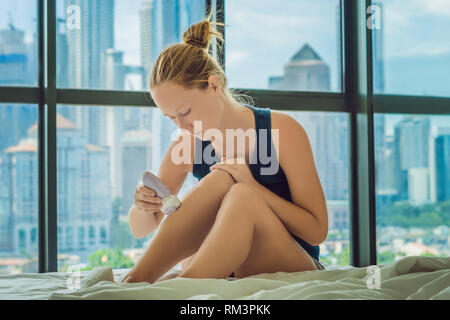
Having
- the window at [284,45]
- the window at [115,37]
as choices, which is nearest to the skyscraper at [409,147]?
the window at [284,45]

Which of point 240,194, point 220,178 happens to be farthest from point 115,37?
point 240,194

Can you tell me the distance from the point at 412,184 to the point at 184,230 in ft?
5.80

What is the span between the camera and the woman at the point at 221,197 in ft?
3.27

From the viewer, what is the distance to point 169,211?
108 centimetres

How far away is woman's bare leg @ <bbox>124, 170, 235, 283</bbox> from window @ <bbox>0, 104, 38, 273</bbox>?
1193 millimetres

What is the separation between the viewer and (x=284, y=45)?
239cm

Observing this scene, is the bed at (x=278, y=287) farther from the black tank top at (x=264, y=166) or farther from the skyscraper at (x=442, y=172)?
the skyscraper at (x=442, y=172)

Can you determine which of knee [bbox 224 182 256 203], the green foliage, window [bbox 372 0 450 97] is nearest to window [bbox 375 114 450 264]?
window [bbox 372 0 450 97]

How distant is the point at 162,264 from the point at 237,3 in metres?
1.66

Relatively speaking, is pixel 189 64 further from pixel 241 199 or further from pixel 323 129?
pixel 323 129

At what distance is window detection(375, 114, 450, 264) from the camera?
241cm

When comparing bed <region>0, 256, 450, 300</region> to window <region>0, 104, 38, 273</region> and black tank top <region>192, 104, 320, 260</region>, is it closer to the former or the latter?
black tank top <region>192, 104, 320, 260</region>
